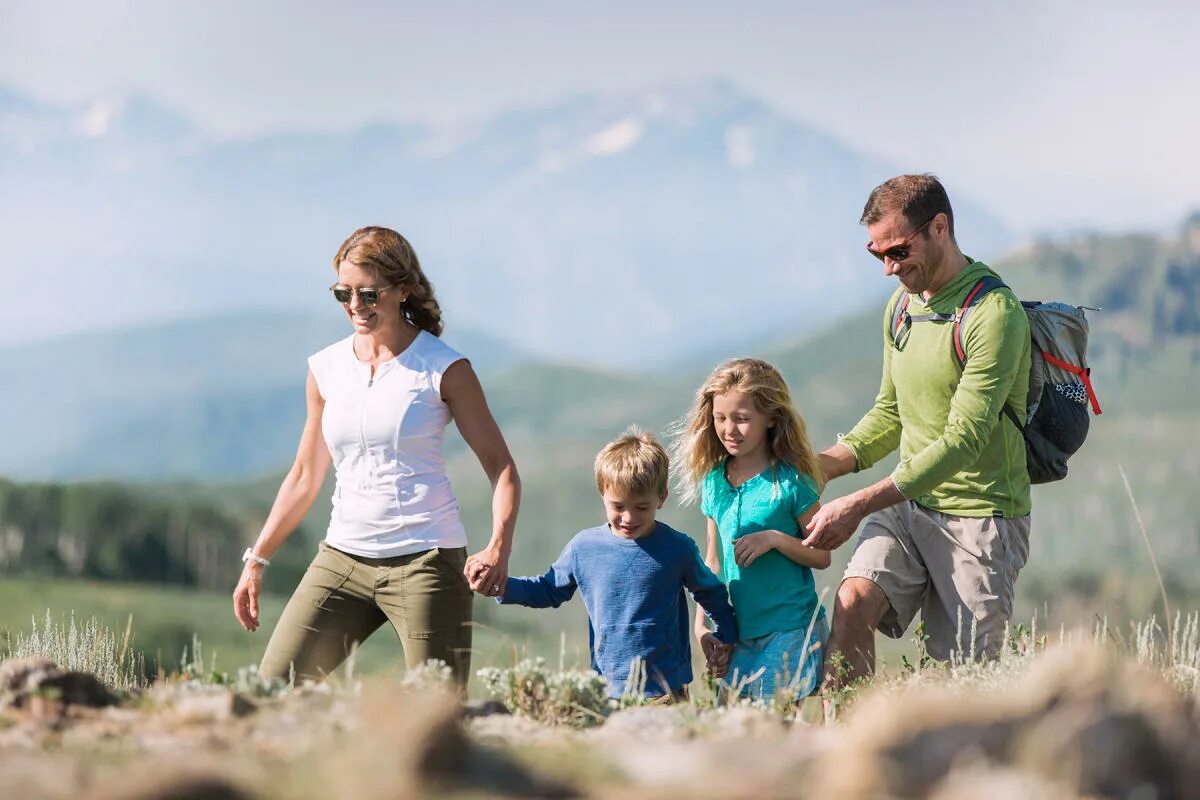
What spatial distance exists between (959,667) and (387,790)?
154 inches

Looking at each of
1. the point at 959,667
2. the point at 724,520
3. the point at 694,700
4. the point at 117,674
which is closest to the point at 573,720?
the point at 694,700

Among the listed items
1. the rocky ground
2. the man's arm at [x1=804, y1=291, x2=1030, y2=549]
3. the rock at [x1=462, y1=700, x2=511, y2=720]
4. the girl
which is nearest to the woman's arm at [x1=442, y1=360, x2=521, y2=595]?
the rock at [x1=462, y1=700, x2=511, y2=720]

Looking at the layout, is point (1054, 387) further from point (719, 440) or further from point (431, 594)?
point (431, 594)

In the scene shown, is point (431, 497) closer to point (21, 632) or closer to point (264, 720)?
point (264, 720)

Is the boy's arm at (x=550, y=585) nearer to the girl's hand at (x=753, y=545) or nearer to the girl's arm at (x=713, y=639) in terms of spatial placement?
the girl's arm at (x=713, y=639)

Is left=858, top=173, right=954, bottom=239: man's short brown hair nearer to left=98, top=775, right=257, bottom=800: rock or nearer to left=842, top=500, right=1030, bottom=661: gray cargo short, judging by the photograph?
left=842, top=500, right=1030, bottom=661: gray cargo short

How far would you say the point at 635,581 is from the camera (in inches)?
262

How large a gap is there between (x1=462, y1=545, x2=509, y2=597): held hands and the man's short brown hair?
2.32 m

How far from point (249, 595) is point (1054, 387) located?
3.95 metres

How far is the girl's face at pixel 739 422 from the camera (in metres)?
6.95

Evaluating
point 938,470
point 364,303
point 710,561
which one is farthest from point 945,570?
point 364,303

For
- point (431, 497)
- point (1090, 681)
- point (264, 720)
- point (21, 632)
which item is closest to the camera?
point (1090, 681)

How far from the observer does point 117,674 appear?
7.20 m

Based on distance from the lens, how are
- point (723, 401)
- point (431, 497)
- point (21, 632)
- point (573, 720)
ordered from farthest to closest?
point (21, 632) → point (723, 401) → point (431, 497) → point (573, 720)
